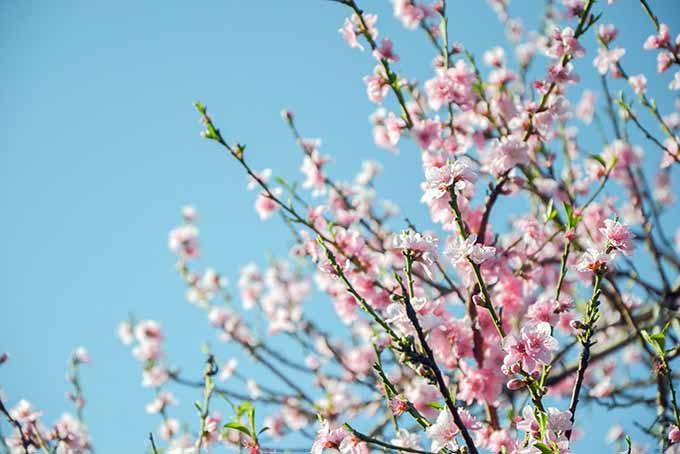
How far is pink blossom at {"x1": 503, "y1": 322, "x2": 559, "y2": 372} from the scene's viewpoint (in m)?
1.78

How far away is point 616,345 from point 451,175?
7.08ft

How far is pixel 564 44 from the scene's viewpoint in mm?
2889

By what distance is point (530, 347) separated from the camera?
180 centimetres

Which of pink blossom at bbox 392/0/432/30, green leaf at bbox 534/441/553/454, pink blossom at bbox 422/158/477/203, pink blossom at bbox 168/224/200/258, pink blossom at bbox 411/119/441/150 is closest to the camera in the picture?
green leaf at bbox 534/441/553/454

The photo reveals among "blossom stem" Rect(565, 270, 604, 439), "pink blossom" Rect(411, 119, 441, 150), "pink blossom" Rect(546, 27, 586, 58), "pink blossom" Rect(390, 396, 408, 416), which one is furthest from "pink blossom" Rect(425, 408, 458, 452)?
"pink blossom" Rect(546, 27, 586, 58)

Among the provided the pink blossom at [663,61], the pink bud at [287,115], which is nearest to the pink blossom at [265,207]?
the pink bud at [287,115]

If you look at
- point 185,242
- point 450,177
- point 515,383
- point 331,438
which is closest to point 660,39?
point 450,177

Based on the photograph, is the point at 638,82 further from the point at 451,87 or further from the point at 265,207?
the point at 265,207

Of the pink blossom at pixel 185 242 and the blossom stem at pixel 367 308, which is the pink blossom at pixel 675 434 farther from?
the pink blossom at pixel 185 242

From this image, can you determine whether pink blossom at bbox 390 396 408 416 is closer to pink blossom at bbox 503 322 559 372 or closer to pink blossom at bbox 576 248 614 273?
pink blossom at bbox 503 322 559 372

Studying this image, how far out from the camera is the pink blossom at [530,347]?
178 cm

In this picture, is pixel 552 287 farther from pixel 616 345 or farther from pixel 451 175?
pixel 451 175

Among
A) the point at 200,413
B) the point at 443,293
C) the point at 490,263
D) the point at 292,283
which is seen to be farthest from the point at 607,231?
the point at 292,283

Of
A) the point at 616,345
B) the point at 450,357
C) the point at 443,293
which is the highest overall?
the point at 616,345
